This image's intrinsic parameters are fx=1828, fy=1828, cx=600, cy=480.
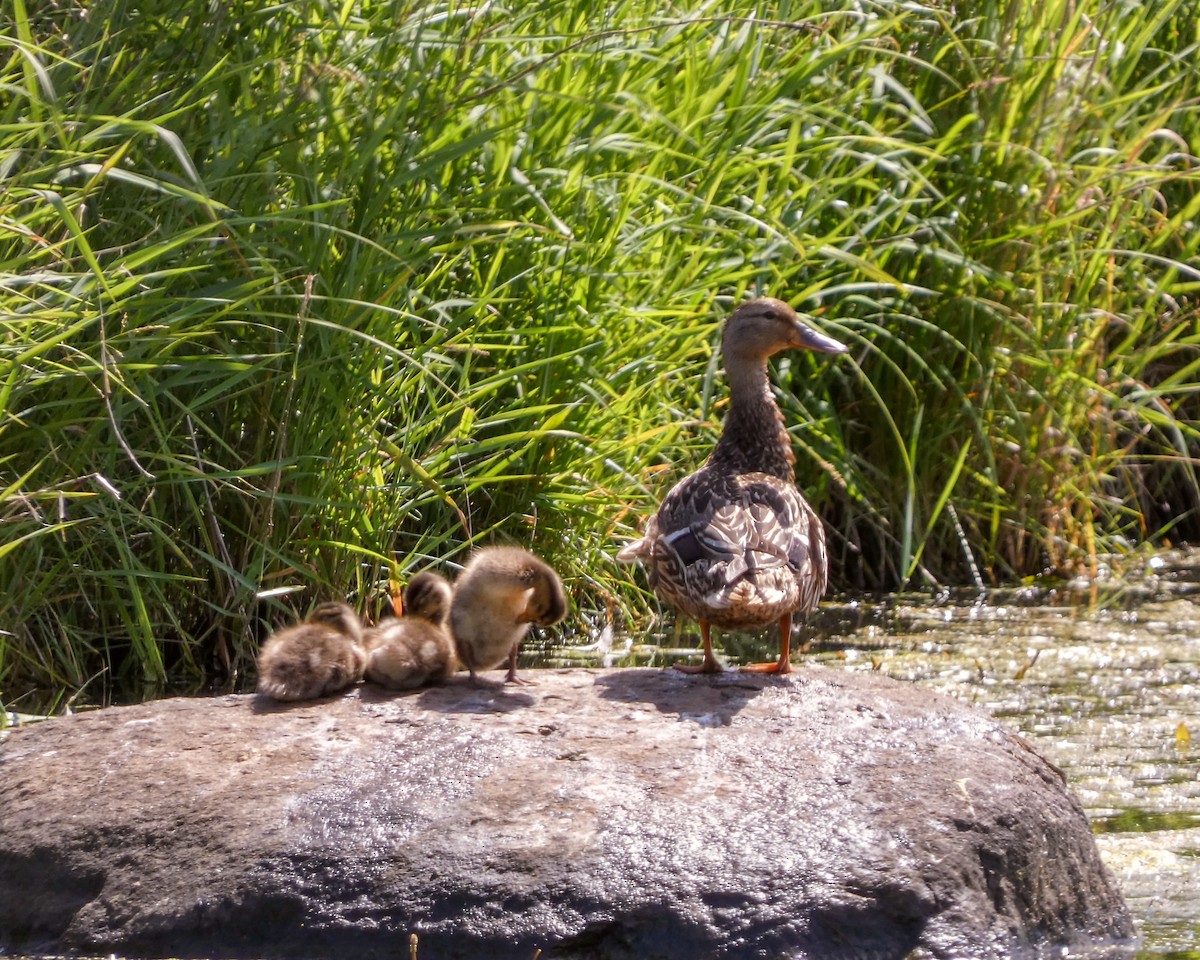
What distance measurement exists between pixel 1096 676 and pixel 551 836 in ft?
10.6

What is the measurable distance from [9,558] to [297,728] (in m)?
1.61

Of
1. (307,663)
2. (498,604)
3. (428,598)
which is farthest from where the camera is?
(428,598)

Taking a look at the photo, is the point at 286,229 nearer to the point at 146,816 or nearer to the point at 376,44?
the point at 376,44

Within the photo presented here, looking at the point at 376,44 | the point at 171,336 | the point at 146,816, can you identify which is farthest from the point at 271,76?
the point at 146,816

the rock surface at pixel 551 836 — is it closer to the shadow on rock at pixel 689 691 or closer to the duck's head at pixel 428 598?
the shadow on rock at pixel 689 691

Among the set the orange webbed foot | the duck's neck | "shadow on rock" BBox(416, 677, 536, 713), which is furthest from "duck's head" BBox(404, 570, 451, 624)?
the duck's neck

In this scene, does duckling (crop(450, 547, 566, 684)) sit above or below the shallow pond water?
above

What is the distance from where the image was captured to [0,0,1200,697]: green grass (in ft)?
17.1

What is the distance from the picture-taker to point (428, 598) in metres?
4.84

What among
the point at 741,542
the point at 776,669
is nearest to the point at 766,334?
the point at 741,542

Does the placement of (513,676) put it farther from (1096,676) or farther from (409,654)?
(1096,676)

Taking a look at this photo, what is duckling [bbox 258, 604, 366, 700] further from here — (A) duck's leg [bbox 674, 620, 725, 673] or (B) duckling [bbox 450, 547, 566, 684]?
(A) duck's leg [bbox 674, 620, 725, 673]

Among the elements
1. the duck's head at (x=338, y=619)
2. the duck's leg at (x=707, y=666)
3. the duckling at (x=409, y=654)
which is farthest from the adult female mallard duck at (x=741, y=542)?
the duck's head at (x=338, y=619)

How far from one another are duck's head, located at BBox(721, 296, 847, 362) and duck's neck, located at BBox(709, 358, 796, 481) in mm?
188
